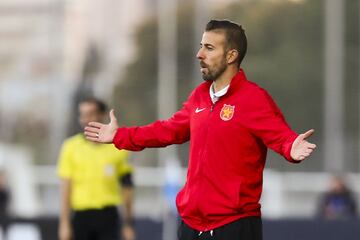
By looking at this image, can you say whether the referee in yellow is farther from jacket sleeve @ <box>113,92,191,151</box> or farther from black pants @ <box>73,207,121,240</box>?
jacket sleeve @ <box>113,92,191,151</box>

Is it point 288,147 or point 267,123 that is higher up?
point 267,123

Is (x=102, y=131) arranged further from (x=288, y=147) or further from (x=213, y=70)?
(x=288, y=147)

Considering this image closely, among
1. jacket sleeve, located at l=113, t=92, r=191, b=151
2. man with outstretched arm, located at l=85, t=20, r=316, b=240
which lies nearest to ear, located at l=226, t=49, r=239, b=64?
man with outstretched arm, located at l=85, t=20, r=316, b=240

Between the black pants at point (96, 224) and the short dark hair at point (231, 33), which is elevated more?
the short dark hair at point (231, 33)

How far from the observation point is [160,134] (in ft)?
25.6

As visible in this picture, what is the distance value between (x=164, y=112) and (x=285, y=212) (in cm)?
317

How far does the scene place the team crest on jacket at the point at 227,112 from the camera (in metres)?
7.46

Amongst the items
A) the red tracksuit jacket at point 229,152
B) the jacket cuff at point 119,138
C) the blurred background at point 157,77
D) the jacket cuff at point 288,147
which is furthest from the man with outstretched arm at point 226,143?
the blurred background at point 157,77

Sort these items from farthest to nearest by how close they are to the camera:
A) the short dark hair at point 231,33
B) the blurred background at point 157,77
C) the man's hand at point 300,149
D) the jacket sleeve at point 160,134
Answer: the blurred background at point 157,77
the jacket sleeve at point 160,134
the short dark hair at point 231,33
the man's hand at point 300,149

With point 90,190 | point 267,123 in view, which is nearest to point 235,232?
point 267,123

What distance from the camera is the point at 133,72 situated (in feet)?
89.2

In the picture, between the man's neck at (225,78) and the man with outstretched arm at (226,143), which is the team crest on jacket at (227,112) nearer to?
the man with outstretched arm at (226,143)

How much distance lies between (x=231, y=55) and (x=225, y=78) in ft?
0.43

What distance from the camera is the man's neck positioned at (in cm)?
755
